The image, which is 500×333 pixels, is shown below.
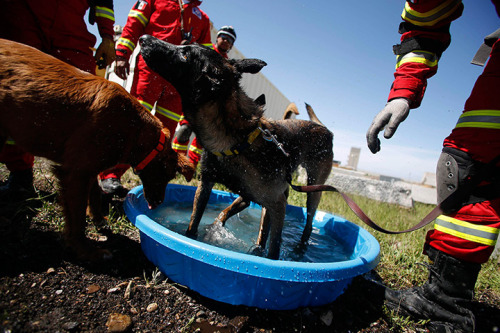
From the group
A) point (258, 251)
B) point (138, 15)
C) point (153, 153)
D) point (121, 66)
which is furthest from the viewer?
point (138, 15)

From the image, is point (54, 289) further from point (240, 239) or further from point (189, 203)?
point (189, 203)

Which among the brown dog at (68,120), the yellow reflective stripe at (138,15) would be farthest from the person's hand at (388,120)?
the yellow reflective stripe at (138,15)

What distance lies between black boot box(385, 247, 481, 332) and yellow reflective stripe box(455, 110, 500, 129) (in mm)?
941

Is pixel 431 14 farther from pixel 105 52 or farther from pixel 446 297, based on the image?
pixel 105 52

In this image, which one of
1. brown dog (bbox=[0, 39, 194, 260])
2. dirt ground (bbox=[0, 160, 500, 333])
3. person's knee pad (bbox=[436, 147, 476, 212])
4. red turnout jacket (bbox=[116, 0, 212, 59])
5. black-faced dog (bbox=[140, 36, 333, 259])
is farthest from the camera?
red turnout jacket (bbox=[116, 0, 212, 59])

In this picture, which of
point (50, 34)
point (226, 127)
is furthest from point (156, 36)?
point (226, 127)

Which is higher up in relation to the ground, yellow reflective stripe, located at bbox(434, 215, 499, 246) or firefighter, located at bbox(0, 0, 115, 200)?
firefighter, located at bbox(0, 0, 115, 200)

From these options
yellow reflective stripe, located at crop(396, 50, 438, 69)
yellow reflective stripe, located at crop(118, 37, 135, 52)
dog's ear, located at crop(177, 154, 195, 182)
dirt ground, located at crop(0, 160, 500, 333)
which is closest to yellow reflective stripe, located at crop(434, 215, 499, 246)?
dirt ground, located at crop(0, 160, 500, 333)

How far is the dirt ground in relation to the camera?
1.38 meters

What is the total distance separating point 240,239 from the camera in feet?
9.21

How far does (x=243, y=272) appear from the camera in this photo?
4.87ft

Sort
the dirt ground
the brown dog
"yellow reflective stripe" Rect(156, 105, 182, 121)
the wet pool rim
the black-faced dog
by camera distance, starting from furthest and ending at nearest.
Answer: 1. "yellow reflective stripe" Rect(156, 105, 182, 121)
2. the black-faced dog
3. the brown dog
4. the wet pool rim
5. the dirt ground

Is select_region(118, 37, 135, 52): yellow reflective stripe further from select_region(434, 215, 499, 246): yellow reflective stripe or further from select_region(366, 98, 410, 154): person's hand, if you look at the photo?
select_region(434, 215, 499, 246): yellow reflective stripe

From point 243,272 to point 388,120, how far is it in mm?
1462
